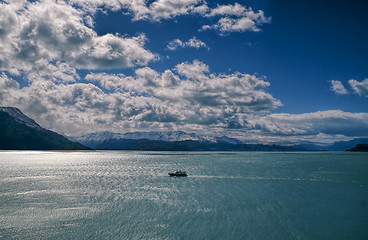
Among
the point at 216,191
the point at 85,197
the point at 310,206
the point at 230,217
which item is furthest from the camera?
the point at 216,191

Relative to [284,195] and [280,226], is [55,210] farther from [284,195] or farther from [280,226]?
[284,195]

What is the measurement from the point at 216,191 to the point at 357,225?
37227mm

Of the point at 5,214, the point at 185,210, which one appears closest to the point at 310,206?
the point at 185,210

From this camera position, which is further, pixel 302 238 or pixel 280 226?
pixel 280 226

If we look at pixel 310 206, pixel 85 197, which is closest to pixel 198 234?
pixel 310 206

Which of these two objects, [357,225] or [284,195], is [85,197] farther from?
[357,225]

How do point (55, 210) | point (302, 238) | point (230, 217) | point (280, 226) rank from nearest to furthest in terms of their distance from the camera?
1. point (302, 238)
2. point (280, 226)
3. point (230, 217)
4. point (55, 210)

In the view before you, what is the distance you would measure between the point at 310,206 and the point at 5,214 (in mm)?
69691

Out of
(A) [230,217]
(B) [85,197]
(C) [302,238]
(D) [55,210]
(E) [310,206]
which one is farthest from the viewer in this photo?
(B) [85,197]

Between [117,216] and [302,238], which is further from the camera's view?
[117,216]

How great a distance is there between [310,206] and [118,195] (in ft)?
171

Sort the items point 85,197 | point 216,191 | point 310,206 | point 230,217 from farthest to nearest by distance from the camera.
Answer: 1. point 216,191
2. point 85,197
3. point 310,206
4. point 230,217

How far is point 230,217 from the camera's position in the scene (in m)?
46.3

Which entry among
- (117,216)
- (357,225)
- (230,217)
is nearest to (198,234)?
(230,217)
